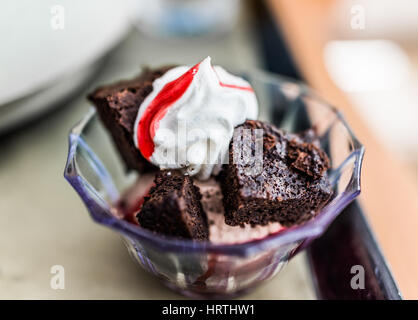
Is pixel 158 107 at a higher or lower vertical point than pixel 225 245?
higher

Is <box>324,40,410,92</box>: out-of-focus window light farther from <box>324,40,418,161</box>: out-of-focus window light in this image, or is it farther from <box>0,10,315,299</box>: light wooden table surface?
<box>0,10,315,299</box>: light wooden table surface

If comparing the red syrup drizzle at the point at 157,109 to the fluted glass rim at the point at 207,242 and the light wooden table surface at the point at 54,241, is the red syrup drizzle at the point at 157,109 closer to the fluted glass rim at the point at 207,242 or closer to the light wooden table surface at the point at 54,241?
the fluted glass rim at the point at 207,242

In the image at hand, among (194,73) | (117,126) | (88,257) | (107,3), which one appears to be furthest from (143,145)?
(107,3)

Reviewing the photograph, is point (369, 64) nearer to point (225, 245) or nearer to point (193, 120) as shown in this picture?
point (193, 120)

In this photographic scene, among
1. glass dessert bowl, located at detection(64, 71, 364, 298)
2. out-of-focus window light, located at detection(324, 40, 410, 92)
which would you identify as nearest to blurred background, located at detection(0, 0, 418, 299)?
glass dessert bowl, located at detection(64, 71, 364, 298)

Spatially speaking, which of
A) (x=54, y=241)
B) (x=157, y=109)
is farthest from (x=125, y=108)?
(x=54, y=241)
